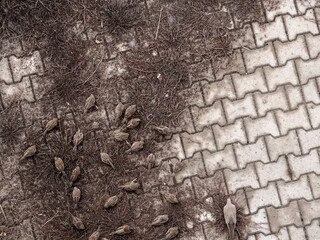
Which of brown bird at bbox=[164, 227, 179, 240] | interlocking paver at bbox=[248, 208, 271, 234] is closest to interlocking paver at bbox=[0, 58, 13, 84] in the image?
brown bird at bbox=[164, 227, 179, 240]

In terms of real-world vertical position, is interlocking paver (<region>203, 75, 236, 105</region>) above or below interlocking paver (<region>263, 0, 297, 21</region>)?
below

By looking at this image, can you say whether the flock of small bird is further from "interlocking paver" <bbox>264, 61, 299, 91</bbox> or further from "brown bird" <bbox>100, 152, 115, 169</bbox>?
"interlocking paver" <bbox>264, 61, 299, 91</bbox>

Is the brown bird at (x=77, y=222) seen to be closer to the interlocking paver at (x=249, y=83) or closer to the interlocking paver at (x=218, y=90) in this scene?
the interlocking paver at (x=218, y=90)

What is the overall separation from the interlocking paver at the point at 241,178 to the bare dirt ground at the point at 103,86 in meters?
0.27

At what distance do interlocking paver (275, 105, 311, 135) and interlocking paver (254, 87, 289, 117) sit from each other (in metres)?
0.11

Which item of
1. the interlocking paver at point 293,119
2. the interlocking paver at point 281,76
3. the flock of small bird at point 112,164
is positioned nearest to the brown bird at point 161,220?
the flock of small bird at point 112,164

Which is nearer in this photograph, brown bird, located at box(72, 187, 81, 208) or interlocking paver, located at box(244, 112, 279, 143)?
brown bird, located at box(72, 187, 81, 208)

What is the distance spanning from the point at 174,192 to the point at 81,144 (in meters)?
1.63

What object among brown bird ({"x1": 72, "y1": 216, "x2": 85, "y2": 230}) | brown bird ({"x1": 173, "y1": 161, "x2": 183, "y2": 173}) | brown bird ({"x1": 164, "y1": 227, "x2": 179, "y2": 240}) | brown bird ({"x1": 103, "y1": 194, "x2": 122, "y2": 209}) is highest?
brown bird ({"x1": 173, "y1": 161, "x2": 183, "y2": 173})

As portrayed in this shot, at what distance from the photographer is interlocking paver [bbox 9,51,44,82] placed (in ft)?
20.2

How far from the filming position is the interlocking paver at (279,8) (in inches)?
245

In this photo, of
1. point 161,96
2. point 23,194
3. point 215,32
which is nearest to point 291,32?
point 215,32

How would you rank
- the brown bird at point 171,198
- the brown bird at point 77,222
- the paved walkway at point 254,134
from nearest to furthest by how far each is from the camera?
the brown bird at point 77,222 → the brown bird at point 171,198 → the paved walkway at point 254,134

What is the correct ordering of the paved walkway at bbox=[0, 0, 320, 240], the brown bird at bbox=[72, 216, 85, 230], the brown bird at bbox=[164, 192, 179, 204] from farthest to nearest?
the paved walkway at bbox=[0, 0, 320, 240] → the brown bird at bbox=[164, 192, 179, 204] → the brown bird at bbox=[72, 216, 85, 230]
